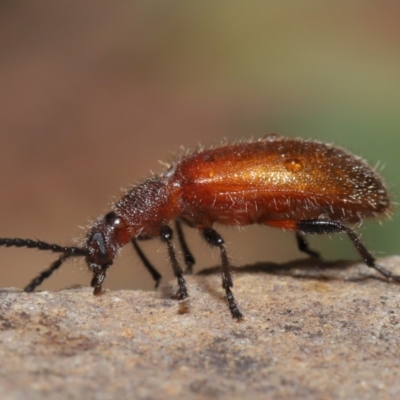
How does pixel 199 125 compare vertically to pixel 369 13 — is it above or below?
below

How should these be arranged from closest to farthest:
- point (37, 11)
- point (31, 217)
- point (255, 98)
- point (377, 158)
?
point (377, 158), point (31, 217), point (255, 98), point (37, 11)

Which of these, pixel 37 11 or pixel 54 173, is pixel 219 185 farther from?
pixel 37 11

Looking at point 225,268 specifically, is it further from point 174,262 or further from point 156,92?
point 156,92

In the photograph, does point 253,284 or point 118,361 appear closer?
point 118,361

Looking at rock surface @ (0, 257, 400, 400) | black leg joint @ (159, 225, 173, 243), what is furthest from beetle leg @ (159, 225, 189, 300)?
rock surface @ (0, 257, 400, 400)

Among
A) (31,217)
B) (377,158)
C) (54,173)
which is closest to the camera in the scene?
(377,158)

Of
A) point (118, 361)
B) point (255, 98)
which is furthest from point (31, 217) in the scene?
point (118, 361)

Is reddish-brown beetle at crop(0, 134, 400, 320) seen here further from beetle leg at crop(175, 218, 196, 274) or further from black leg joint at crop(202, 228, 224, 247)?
beetle leg at crop(175, 218, 196, 274)
